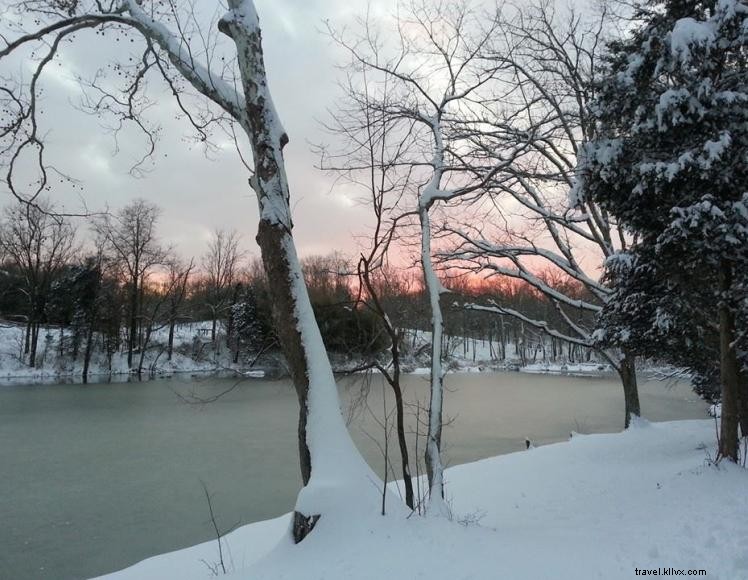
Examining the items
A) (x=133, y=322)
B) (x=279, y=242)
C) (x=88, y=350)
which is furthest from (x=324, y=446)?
(x=133, y=322)

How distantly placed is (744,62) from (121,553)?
8.93 m

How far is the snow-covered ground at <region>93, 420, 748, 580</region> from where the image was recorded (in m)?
2.91

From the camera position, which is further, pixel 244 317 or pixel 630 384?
A: pixel 244 317

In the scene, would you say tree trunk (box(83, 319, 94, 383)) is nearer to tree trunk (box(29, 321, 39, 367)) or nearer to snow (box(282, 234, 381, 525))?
tree trunk (box(29, 321, 39, 367))

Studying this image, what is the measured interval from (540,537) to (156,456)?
9377 millimetres

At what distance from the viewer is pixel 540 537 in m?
3.66

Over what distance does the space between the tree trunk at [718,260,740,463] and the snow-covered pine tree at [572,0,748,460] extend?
0.03 ft

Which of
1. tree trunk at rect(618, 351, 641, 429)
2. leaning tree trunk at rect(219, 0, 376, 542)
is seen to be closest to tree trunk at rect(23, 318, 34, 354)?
tree trunk at rect(618, 351, 641, 429)

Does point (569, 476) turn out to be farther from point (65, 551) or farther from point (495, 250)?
point (65, 551)

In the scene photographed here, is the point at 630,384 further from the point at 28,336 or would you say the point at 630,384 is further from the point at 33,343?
the point at 28,336

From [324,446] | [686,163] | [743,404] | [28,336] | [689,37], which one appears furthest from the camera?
[28,336]

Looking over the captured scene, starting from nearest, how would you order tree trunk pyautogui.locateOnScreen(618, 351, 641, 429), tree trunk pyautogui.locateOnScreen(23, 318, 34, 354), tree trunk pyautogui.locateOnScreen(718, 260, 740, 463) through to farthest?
tree trunk pyautogui.locateOnScreen(718, 260, 740, 463) < tree trunk pyautogui.locateOnScreen(618, 351, 641, 429) < tree trunk pyautogui.locateOnScreen(23, 318, 34, 354)

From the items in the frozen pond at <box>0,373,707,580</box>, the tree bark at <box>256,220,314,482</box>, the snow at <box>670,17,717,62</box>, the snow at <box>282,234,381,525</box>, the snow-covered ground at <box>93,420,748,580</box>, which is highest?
the snow at <box>670,17,717,62</box>

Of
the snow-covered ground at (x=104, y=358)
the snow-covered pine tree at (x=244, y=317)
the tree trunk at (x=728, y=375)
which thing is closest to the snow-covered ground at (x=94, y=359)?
the snow-covered ground at (x=104, y=358)
